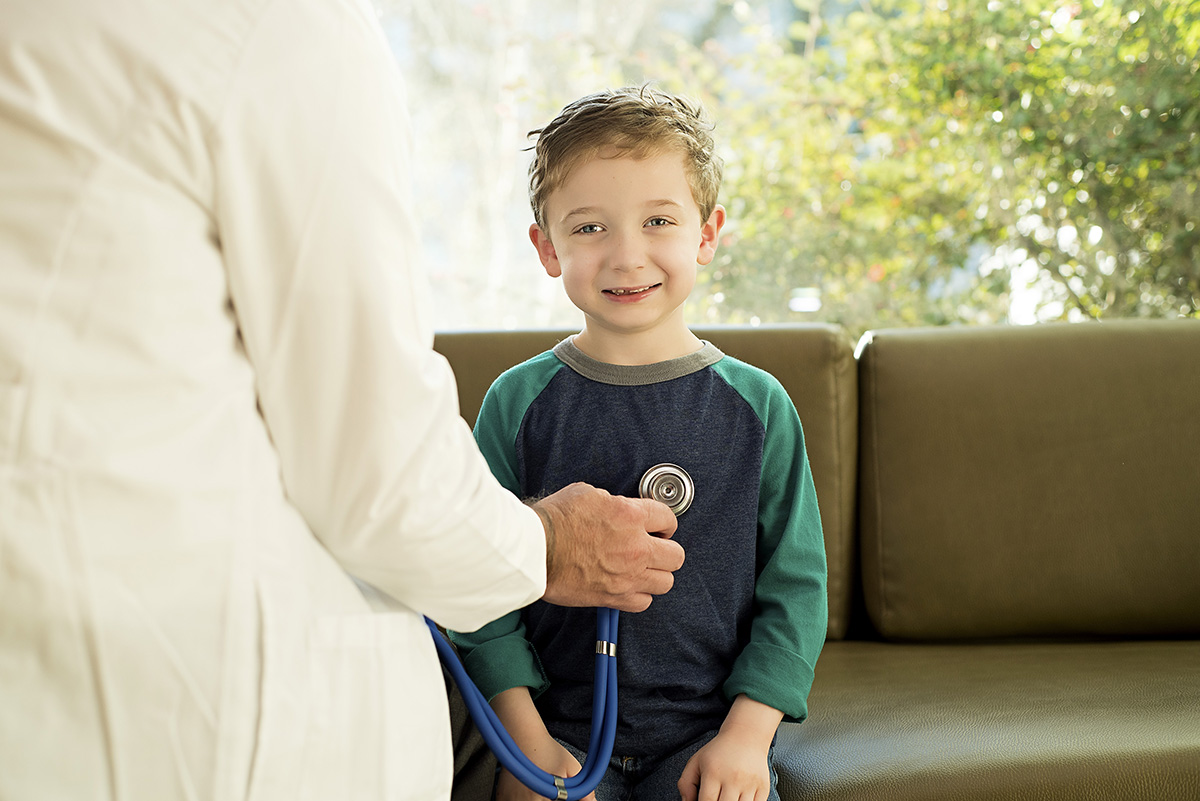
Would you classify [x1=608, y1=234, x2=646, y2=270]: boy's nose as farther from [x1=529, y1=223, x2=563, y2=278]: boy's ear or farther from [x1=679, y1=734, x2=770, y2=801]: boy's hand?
[x1=679, y1=734, x2=770, y2=801]: boy's hand

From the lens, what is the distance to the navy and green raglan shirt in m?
1.25

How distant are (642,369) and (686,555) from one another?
26 centimetres

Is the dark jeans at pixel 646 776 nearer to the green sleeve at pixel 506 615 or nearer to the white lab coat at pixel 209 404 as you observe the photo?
the green sleeve at pixel 506 615

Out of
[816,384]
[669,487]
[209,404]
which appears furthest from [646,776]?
[816,384]

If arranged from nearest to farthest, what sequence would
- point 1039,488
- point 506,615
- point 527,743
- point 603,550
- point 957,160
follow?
point 603,550
point 527,743
point 506,615
point 1039,488
point 957,160

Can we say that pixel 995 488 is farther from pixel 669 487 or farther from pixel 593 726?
pixel 593 726

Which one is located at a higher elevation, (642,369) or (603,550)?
(642,369)

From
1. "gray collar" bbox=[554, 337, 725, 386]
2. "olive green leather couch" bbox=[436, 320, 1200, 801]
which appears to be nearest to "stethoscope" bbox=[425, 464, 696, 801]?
"gray collar" bbox=[554, 337, 725, 386]

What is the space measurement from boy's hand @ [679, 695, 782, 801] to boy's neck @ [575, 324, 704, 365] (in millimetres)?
473

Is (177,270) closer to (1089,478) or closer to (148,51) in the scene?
(148,51)

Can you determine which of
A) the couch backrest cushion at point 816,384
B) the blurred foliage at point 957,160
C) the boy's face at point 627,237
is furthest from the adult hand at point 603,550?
the blurred foliage at point 957,160

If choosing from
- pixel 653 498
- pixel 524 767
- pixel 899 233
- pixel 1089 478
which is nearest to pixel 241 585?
pixel 524 767

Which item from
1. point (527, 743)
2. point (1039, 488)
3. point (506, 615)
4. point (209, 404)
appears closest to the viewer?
point (209, 404)

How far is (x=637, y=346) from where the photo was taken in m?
1.37
